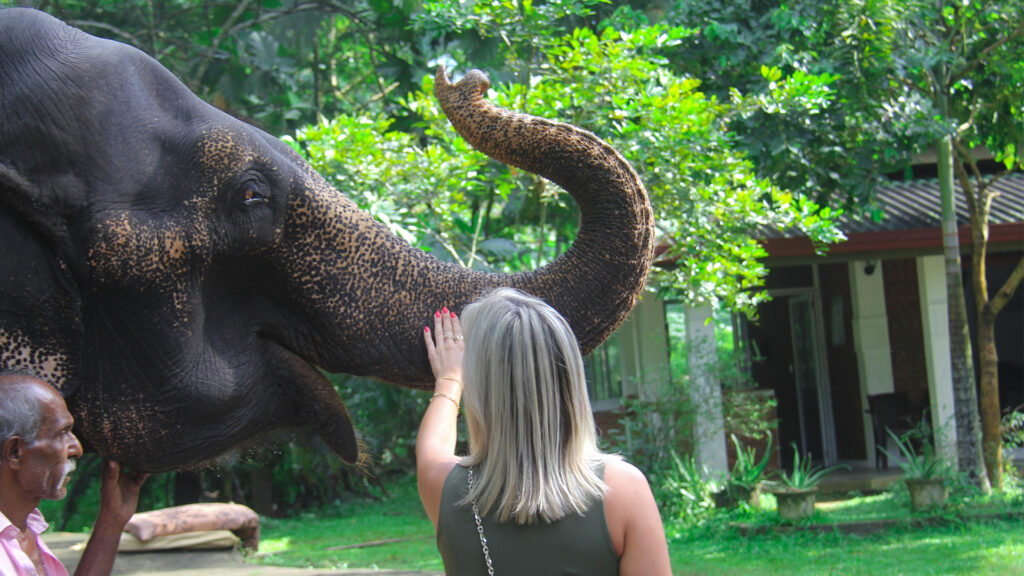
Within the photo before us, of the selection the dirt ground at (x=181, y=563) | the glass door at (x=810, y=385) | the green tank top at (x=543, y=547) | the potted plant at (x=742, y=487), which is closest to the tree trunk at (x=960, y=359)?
the potted plant at (x=742, y=487)

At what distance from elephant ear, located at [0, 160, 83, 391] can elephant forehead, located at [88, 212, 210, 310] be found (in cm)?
6

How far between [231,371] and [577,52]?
5225 millimetres

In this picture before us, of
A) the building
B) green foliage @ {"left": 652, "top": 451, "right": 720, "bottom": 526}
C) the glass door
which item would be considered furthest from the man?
the glass door

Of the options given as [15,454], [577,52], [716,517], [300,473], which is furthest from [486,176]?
[300,473]

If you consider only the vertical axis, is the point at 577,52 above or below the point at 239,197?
above

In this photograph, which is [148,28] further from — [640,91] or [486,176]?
[640,91]

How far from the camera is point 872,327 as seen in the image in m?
12.1

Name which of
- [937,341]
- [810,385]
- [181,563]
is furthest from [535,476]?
[810,385]

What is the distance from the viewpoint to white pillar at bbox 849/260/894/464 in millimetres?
12086

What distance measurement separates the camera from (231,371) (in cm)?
209

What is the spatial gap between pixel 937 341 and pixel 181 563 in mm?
7879

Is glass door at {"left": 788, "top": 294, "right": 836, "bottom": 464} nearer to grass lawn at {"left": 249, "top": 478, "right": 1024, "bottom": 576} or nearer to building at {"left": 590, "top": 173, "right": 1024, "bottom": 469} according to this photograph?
building at {"left": 590, "top": 173, "right": 1024, "bottom": 469}

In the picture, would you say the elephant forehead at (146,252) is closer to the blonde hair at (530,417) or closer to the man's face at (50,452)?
the man's face at (50,452)

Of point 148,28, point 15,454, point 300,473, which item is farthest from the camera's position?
point 300,473
